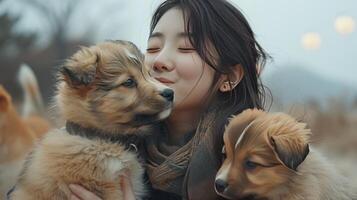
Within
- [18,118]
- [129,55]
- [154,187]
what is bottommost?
[18,118]

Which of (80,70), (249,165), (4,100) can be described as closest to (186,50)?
(80,70)

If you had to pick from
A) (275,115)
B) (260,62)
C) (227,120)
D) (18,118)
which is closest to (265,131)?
(275,115)

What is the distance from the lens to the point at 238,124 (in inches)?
64.6

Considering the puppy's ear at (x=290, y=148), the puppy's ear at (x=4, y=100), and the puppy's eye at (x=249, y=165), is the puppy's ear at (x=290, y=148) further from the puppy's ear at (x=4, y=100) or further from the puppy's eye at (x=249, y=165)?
the puppy's ear at (x=4, y=100)

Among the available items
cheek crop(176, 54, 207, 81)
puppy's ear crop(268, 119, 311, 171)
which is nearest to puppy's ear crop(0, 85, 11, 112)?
cheek crop(176, 54, 207, 81)

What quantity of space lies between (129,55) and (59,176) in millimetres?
475

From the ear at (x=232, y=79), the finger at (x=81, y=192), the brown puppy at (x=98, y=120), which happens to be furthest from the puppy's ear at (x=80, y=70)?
the ear at (x=232, y=79)

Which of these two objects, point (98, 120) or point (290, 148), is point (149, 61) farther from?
point (290, 148)

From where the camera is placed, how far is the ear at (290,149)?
1.51 m

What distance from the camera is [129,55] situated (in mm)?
1955

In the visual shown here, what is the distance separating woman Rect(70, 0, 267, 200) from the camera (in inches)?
75.3

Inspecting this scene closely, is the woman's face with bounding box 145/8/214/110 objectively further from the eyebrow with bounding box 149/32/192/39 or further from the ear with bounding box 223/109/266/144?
the ear with bounding box 223/109/266/144

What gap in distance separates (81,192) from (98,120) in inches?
9.9

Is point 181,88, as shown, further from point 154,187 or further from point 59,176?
point 59,176
